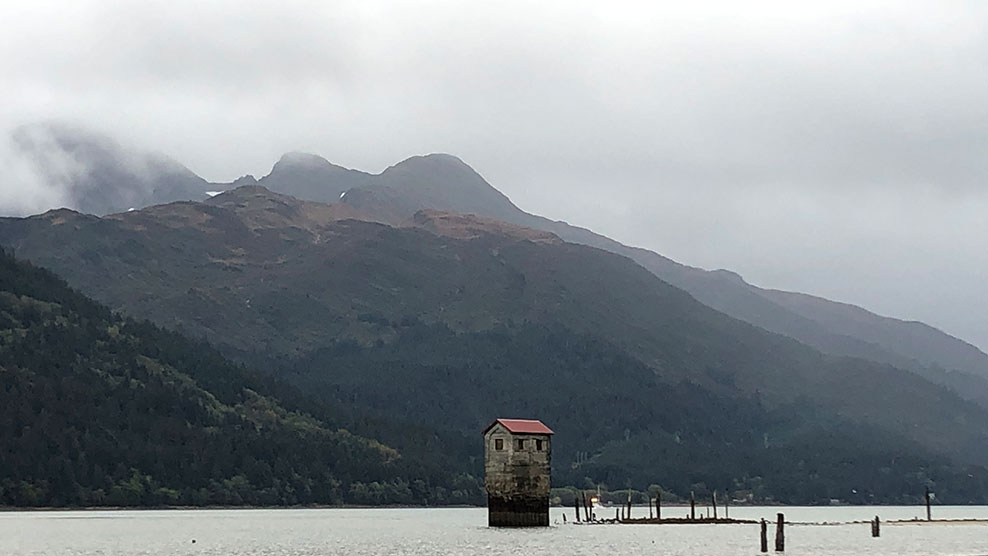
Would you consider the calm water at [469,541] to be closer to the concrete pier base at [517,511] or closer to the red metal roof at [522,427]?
the concrete pier base at [517,511]

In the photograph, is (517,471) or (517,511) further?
(517,511)

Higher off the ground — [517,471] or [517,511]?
[517,471]

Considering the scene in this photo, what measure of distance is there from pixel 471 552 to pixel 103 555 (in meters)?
36.0

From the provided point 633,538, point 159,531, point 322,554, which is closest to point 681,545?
point 633,538

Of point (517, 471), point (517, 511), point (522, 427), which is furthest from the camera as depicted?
point (517, 511)

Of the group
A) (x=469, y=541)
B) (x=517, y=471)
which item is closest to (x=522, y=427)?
(x=517, y=471)

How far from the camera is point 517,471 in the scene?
14775cm

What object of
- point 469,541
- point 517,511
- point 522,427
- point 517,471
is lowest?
point 469,541

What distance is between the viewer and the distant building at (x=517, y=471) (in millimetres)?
148250

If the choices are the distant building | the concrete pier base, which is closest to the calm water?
the concrete pier base

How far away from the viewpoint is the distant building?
148250 mm

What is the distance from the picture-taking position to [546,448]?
151m

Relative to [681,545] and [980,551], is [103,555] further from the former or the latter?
[980,551]

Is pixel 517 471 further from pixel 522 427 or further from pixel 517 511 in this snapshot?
pixel 517 511
